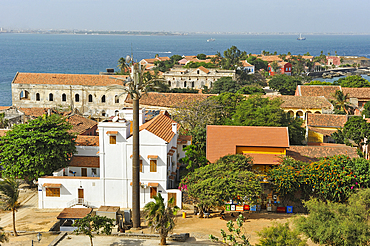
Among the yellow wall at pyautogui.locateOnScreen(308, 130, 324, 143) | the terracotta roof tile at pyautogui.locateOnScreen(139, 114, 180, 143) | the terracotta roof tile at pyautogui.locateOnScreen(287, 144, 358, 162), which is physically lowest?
the yellow wall at pyautogui.locateOnScreen(308, 130, 324, 143)

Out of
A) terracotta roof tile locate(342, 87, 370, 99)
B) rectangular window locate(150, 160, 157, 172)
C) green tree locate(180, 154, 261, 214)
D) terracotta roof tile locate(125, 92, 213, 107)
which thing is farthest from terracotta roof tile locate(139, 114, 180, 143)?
terracotta roof tile locate(342, 87, 370, 99)

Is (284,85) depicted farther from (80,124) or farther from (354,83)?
(80,124)

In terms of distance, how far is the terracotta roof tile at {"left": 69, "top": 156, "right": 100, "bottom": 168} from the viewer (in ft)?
106

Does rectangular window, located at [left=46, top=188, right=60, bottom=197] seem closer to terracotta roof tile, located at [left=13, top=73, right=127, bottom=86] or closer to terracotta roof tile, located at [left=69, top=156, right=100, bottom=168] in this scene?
terracotta roof tile, located at [left=69, top=156, right=100, bottom=168]

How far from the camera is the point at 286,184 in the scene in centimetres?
2711

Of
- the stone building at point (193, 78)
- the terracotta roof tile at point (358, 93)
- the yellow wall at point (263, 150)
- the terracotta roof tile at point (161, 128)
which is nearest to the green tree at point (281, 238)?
the terracotta roof tile at point (161, 128)

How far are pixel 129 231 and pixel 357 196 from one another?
43.5 ft

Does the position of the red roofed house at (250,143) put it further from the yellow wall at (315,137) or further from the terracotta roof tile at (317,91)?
the terracotta roof tile at (317,91)

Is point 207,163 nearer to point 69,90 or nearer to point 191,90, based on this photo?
point 69,90

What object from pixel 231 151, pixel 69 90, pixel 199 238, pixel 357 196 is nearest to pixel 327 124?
pixel 231 151

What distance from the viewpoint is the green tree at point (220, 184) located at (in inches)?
1013

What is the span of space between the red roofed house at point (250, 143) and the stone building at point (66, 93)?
101 ft

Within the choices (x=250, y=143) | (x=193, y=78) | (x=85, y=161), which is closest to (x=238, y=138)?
(x=250, y=143)

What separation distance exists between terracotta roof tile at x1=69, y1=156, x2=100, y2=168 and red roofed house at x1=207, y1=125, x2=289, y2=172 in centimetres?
869
